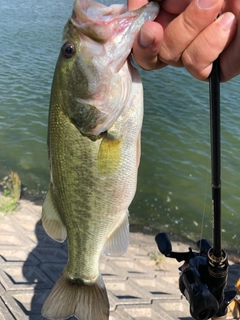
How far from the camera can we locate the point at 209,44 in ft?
5.11

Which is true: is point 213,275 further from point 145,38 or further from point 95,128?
point 145,38

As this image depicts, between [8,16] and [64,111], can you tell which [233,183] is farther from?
[8,16]

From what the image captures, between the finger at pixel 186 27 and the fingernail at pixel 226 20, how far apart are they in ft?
0.14

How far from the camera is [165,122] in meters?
10.6

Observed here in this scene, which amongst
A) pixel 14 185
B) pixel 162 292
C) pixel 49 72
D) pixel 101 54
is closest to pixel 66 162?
pixel 101 54

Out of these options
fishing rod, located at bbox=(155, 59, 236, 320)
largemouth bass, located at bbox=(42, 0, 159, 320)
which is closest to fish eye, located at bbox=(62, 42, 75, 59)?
largemouth bass, located at bbox=(42, 0, 159, 320)

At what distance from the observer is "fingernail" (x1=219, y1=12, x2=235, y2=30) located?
151cm

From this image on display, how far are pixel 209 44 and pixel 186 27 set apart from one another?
0.41 ft

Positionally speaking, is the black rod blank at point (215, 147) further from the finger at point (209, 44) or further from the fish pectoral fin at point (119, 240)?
the fish pectoral fin at point (119, 240)

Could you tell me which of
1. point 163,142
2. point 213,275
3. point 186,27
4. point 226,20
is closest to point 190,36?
point 186,27

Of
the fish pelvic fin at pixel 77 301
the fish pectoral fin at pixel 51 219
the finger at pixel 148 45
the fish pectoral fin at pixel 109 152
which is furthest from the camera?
the fish pelvic fin at pixel 77 301

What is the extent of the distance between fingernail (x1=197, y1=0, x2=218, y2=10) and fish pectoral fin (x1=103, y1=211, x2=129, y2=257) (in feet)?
4.16

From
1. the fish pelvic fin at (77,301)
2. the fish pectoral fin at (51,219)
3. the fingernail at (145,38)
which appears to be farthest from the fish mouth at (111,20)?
the fish pelvic fin at (77,301)

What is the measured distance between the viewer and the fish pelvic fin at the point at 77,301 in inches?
93.1
